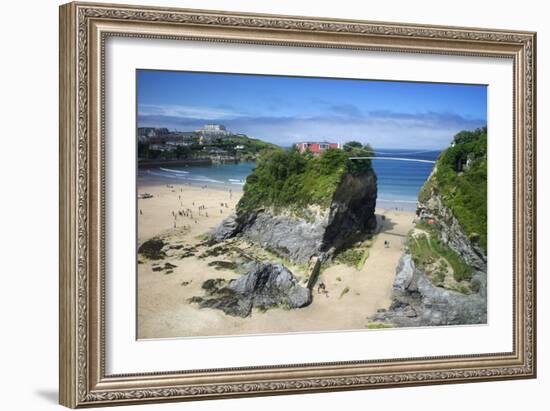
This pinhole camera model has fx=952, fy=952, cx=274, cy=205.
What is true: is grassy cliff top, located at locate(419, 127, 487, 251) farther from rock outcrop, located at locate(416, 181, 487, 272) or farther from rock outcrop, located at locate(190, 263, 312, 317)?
rock outcrop, located at locate(190, 263, 312, 317)

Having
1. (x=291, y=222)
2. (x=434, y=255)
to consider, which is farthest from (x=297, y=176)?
(x=434, y=255)

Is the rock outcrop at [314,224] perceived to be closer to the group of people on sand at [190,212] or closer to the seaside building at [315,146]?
the group of people on sand at [190,212]

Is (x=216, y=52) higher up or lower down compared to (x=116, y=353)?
higher up

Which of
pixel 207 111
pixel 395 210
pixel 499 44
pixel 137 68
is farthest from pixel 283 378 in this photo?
pixel 499 44

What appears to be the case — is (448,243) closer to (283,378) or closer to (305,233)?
(305,233)

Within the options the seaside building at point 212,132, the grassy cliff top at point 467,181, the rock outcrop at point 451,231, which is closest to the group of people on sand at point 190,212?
the seaside building at point 212,132

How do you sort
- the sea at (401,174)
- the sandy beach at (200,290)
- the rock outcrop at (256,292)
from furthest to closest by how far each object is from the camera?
the sea at (401,174)
the rock outcrop at (256,292)
the sandy beach at (200,290)
